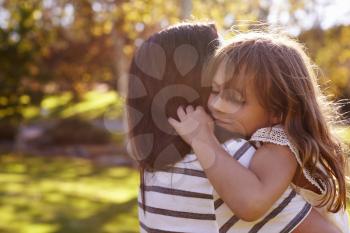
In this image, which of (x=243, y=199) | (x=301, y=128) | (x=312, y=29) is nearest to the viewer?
(x=243, y=199)

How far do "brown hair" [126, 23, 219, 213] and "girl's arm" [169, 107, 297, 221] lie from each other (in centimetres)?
16

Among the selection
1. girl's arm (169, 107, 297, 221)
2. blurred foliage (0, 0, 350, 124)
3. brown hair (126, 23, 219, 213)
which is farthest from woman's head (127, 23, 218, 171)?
blurred foliage (0, 0, 350, 124)

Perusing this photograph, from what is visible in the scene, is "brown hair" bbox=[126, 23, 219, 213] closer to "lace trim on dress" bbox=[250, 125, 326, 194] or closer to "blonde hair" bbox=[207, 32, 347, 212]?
"blonde hair" bbox=[207, 32, 347, 212]

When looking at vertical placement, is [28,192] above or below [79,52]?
below

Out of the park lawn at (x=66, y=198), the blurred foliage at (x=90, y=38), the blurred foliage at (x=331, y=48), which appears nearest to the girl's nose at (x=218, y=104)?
the park lawn at (x=66, y=198)

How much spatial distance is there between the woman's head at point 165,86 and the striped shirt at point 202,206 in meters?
0.07

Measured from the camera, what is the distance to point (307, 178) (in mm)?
1686

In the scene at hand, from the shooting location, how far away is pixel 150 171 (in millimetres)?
1814

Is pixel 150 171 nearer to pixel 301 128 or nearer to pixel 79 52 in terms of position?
pixel 301 128

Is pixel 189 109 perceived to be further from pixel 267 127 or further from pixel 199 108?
pixel 267 127

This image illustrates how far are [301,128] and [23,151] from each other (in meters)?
16.8

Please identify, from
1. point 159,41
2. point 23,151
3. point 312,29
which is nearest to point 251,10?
point 312,29

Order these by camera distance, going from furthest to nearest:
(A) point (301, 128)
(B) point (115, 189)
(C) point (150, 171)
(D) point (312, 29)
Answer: (D) point (312, 29)
(B) point (115, 189)
(C) point (150, 171)
(A) point (301, 128)

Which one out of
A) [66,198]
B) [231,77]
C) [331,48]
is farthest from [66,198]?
[231,77]
